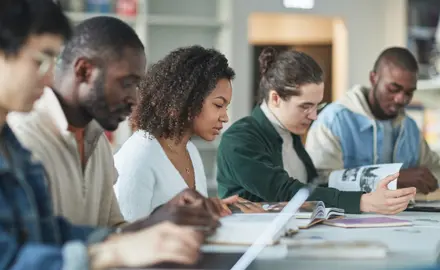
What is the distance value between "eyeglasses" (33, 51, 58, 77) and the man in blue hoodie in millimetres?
1867

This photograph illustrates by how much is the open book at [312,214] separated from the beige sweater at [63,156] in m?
0.51

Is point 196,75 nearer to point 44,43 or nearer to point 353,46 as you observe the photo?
point 44,43

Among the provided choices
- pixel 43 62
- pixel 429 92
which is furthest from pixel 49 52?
pixel 429 92

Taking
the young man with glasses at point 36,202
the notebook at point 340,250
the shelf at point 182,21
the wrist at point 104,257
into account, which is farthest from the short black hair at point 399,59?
the shelf at point 182,21

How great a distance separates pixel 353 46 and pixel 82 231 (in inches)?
205

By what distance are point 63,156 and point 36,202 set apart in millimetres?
236

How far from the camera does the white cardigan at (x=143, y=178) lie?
1912 mm

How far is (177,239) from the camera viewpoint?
100cm

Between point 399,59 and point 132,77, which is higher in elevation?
point 132,77

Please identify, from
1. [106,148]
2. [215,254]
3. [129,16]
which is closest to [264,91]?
[106,148]

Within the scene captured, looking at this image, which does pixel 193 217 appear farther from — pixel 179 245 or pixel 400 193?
pixel 400 193

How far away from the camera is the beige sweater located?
134 centimetres

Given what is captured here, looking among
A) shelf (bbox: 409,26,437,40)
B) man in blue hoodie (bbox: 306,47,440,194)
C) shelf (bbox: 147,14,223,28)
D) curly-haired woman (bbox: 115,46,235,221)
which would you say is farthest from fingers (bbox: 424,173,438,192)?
shelf (bbox: 409,26,437,40)

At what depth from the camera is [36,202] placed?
1159 mm
